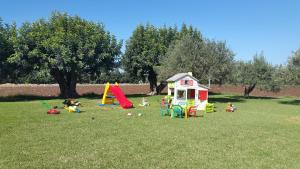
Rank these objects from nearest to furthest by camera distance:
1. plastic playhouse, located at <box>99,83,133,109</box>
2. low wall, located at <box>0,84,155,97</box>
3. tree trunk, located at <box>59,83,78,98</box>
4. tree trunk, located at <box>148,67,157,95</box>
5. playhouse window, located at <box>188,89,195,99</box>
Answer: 1. plastic playhouse, located at <box>99,83,133,109</box>
2. playhouse window, located at <box>188,89,195,99</box>
3. tree trunk, located at <box>59,83,78,98</box>
4. low wall, located at <box>0,84,155,97</box>
5. tree trunk, located at <box>148,67,157,95</box>

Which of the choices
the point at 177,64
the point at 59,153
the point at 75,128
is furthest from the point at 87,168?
the point at 177,64

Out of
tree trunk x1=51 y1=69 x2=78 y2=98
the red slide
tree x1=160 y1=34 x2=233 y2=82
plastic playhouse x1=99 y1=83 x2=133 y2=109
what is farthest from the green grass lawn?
tree trunk x1=51 y1=69 x2=78 y2=98

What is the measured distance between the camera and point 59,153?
7750 mm

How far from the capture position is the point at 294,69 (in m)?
29.5

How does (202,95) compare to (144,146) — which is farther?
(202,95)

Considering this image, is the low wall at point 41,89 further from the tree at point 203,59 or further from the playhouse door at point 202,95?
the playhouse door at point 202,95

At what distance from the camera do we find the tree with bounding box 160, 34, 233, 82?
1138 inches

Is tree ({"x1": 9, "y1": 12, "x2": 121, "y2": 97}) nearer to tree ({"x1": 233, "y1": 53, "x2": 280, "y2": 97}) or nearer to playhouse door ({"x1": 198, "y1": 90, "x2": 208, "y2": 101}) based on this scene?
playhouse door ({"x1": 198, "y1": 90, "x2": 208, "y2": 101})

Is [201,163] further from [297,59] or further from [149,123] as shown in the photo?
[297,59]

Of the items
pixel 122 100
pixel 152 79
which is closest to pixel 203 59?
pixel 122 100

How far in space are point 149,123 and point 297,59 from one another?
22.7m

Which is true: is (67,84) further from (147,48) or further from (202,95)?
(202,95)

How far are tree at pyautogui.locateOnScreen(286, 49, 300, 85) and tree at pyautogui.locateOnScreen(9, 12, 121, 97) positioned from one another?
19.1 metres

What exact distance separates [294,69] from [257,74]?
28.9ft
